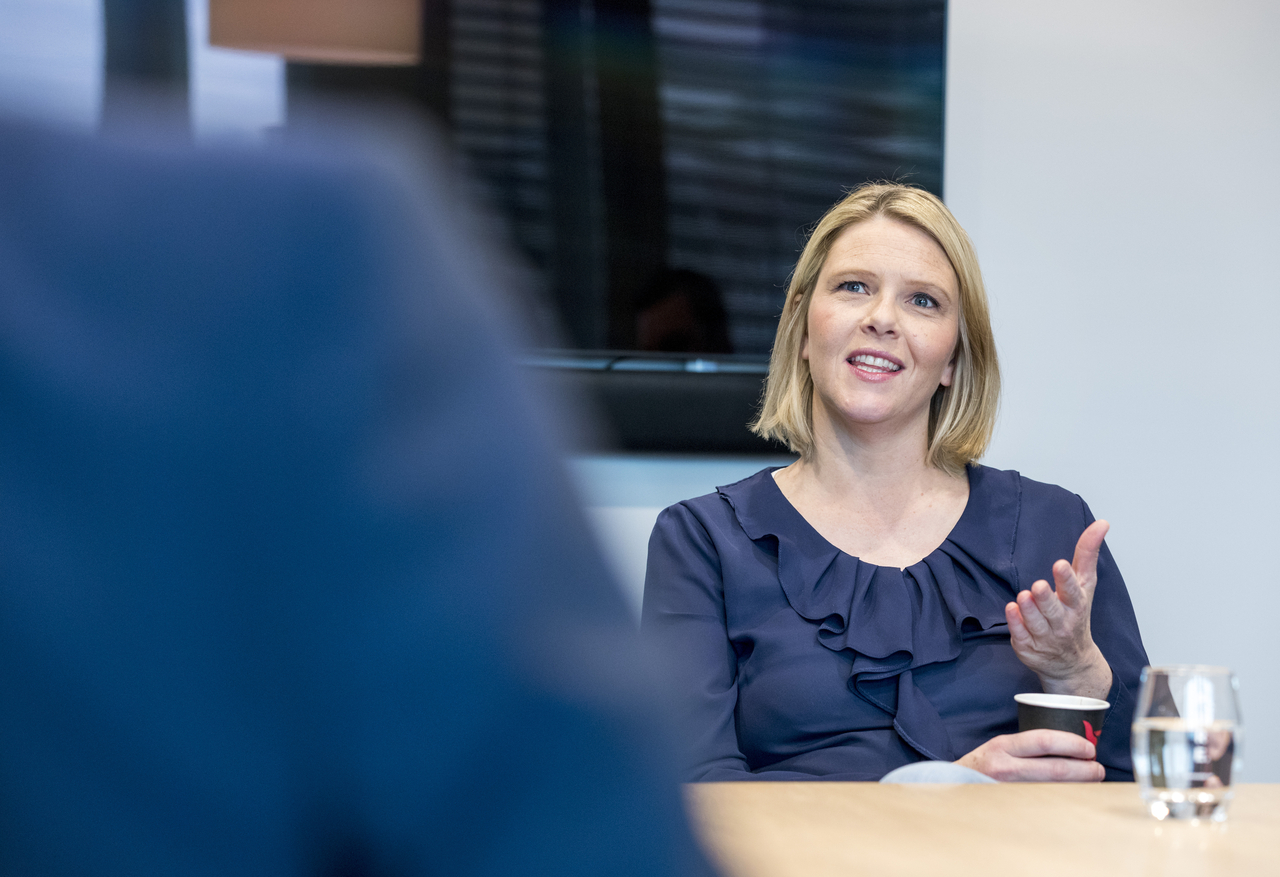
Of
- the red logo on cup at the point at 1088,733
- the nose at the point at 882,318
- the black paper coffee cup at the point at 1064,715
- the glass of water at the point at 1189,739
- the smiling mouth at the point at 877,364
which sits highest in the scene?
the nose at the point at 882,318

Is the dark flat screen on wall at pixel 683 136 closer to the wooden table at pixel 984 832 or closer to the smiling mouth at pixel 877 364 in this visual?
the smiling mouth at pixel 877 364

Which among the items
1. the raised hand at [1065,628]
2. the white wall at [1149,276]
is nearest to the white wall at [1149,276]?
the white wall at [1149,276]

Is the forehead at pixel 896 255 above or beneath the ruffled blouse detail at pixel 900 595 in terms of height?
above

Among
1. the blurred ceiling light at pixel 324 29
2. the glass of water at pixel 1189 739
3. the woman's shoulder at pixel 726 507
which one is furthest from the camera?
the blurred ceiling light at pixel 324 29

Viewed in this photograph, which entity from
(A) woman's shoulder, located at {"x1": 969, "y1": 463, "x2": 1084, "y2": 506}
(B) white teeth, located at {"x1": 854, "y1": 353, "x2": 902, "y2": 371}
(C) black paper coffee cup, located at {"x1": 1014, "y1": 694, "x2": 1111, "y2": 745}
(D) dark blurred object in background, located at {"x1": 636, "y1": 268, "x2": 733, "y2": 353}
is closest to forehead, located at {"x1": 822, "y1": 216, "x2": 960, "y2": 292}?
(B) white teeth, located at {"x1": 854, "y1": 353, "x2": 902, "y2": 371}

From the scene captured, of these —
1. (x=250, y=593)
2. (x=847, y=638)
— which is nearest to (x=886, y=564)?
(x=847, y=638)

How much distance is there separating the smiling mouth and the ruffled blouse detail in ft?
0.77

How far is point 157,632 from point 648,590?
4.65 ft

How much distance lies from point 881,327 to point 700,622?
53 cm

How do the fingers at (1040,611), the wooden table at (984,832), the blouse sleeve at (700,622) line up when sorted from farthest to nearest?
the blouse sleeve at (700,622), the fingers at (1040,611), the wooden table at (984,832)

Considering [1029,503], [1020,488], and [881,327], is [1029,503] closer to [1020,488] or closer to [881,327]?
[1020,488]

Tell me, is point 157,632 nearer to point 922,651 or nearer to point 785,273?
point 922,651

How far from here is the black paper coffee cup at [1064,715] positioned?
1.21 m

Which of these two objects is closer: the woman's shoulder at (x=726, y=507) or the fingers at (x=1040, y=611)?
the fingers at (x=1040, y=611)
